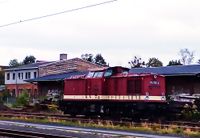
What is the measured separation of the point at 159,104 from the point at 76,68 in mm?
48580

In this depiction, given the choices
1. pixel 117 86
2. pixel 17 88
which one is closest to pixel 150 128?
pixel 117 86

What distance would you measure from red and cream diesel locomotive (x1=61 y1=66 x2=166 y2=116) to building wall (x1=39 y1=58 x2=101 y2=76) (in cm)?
3923

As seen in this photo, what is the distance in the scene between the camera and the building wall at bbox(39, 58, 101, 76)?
72062mm

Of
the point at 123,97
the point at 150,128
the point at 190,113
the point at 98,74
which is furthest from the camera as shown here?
the point at 98,74

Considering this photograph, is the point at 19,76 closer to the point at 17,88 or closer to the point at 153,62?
the point at 17,88

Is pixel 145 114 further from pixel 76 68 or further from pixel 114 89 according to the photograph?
pixel 76 68

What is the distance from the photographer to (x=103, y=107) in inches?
1177

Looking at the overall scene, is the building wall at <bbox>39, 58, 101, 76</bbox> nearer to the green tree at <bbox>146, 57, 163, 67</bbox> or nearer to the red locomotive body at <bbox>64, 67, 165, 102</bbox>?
the green tree at <bbox>146, 57, 163, 67</bbox>

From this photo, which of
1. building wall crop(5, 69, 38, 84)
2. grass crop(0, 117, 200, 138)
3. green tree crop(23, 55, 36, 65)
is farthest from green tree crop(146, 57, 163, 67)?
grass crop(0, 117, 200, 138)

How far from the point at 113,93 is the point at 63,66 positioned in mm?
45229

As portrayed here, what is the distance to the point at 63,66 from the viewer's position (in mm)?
74000

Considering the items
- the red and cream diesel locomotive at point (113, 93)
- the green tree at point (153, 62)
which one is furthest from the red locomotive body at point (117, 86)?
the green tree at point (153, 62)

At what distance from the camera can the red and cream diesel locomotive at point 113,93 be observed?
27.7 m

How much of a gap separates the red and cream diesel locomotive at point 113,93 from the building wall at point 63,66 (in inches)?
1544
